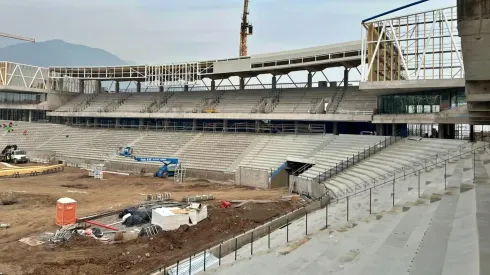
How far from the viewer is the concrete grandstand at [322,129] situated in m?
10.8

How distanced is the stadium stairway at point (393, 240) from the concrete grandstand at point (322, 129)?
7cm

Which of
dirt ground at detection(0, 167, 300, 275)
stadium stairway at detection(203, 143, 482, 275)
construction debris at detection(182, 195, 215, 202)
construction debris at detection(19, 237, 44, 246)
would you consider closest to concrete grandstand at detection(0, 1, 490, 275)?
stadium stairway at detection(203, 143, 482, 275)

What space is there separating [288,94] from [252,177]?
53.6ft

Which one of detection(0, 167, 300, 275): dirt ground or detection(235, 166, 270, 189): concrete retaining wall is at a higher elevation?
detection(235, 166, 270, 189): concrete retaining wall

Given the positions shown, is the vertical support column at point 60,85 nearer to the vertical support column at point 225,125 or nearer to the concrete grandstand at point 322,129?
the concrete grandstand at point 322,129

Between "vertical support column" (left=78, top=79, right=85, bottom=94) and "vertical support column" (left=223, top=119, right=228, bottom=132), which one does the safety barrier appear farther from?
"vertical support column" (left=78, top=79, right=85, bottom=94)

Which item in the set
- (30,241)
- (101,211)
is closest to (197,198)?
(101,211)

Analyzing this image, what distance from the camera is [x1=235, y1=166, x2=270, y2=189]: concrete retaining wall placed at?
31.5 meters

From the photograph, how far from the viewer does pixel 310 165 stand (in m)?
31.6

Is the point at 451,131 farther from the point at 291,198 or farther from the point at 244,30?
the point at 244,30

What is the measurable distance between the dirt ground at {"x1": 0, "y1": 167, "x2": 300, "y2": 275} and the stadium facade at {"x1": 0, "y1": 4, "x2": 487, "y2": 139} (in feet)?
38.8

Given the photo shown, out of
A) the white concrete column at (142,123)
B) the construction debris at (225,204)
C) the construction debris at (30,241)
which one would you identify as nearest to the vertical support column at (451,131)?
the construction debris at (225,204)

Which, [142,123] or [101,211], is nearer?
[101,211]

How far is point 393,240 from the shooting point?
33.4 ft
